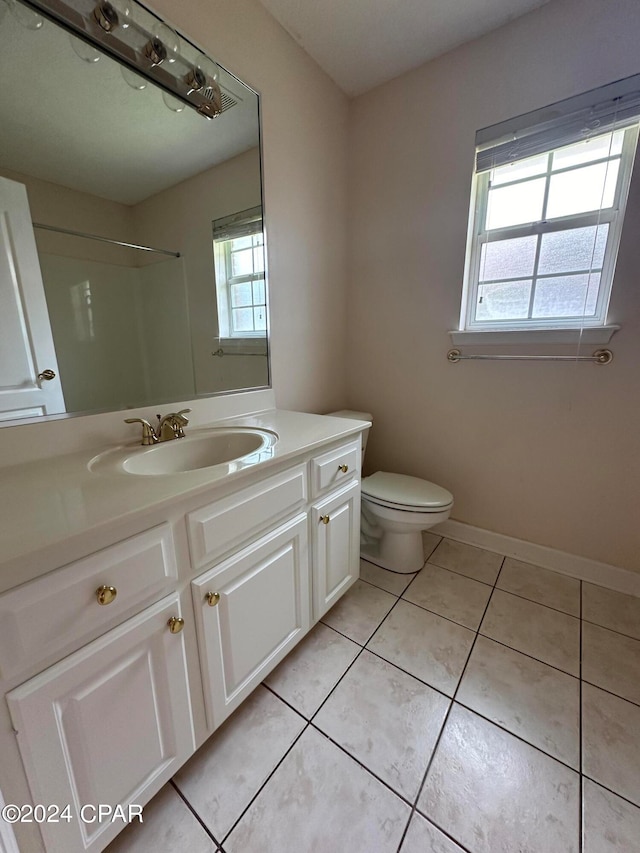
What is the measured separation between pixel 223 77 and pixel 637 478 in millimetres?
2333

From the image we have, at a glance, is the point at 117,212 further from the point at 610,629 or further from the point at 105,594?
the point at 610,629

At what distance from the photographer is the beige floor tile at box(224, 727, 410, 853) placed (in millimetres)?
774

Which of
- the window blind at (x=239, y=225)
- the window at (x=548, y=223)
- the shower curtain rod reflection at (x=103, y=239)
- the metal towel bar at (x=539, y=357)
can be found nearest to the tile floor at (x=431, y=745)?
the metal towel bar at (x=539, y=357)

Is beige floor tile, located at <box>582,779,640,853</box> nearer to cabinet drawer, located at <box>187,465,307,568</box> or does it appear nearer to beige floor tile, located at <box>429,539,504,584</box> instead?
beige floor tile, located at <box>429,539,504,584</box>

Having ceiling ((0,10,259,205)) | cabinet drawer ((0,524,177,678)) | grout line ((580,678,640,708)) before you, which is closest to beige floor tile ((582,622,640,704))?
grout line ((580,678,640,708))

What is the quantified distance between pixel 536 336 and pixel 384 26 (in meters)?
1.47

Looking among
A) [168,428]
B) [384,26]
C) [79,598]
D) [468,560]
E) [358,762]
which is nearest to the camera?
[79,598]

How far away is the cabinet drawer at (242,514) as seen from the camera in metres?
0.78

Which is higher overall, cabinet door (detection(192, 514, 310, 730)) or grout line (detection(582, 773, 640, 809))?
cabinet door (detection(192, 514, 310, 730))

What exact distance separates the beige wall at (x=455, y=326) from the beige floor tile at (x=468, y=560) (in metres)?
0.15

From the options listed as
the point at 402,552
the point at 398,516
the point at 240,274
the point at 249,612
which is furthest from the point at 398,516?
the point at 240,274

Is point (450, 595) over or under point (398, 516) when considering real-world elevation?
under

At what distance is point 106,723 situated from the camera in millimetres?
652

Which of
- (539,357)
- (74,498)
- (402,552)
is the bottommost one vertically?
(402,552)
